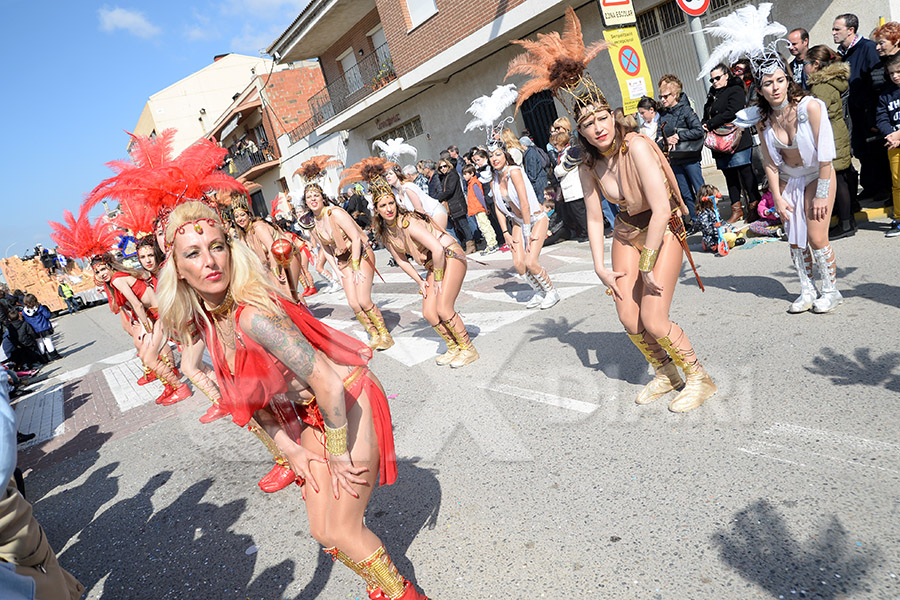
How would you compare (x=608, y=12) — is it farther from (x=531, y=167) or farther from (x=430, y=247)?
(x=430, y=247)

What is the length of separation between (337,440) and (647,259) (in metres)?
Result: 2.20

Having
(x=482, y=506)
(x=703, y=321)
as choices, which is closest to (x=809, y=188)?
(x=703, y=321)

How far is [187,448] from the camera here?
5691 mm

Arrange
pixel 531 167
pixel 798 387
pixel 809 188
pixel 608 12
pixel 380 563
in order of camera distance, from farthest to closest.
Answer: pixel 531 167
pixel 608 12
pixel 809 188
pixel 798 387
pixel 380 563

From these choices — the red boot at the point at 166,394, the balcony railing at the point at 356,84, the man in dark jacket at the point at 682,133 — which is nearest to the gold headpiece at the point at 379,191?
the red boot at the point at 166,394

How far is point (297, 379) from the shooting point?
2336mm

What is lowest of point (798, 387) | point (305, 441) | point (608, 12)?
point (798, 387)

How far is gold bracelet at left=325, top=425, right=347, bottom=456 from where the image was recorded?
2227 millimetres

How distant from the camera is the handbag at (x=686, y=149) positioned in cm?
832

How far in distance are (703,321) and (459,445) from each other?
101 inches

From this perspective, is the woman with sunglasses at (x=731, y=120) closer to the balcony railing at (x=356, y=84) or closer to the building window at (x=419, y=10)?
the building window at (x=419, y=10)

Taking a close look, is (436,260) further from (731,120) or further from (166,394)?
(731,120)

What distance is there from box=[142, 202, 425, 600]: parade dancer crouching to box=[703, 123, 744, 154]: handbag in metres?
7.23

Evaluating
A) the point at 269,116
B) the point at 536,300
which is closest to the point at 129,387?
the point at 536,300
